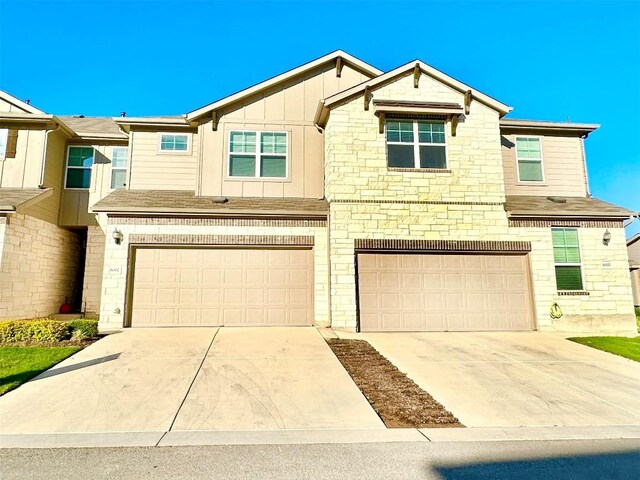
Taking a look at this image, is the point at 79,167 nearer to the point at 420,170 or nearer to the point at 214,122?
the point at 214,122

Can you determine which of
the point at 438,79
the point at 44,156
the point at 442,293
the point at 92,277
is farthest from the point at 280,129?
the point at 92,277

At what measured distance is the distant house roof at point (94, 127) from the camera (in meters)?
14.1

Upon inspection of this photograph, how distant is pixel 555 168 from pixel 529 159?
1.02 m

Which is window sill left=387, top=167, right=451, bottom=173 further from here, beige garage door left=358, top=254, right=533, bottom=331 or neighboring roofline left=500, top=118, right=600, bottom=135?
neighboring roofline left=500, top=118, right=600, bottom=135

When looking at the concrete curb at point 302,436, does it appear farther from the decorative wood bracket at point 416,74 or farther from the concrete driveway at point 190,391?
the decorative wood bracket at point 416,74

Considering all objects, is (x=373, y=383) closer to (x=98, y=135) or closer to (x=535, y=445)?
(x=535, y=445)

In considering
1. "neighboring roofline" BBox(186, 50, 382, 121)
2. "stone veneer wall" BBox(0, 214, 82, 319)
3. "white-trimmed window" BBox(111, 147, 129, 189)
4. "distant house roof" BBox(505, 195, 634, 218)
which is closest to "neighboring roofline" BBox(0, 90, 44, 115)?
"white-trimmed window" BBox(111, 147, 129, 189)

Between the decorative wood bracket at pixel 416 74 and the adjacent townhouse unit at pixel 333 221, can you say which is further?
the decorative wood bracket at pixel 416 74

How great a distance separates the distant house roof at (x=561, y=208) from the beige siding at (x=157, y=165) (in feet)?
33.4

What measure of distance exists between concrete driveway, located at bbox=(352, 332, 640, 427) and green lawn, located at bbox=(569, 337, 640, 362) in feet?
1.24

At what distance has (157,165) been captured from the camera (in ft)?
42.4

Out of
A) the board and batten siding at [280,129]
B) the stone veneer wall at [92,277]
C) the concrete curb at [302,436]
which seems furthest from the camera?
the stone veneer wall at [92,277]

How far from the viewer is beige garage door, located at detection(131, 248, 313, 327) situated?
10727 millimetres

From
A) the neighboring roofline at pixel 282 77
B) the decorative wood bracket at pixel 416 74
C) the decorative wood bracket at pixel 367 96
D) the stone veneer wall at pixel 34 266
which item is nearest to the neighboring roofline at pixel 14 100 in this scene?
the stone veneer wall at pixel 34 266
